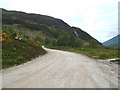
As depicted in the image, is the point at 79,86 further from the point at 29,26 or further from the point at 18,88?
the point at 29,26

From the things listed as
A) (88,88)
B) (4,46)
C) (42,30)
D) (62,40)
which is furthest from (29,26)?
(88,88)

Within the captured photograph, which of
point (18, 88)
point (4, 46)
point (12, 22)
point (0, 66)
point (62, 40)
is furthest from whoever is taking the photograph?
point (12, 22)

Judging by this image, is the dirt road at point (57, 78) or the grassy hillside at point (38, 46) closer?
the dirt road at point (57, 78)

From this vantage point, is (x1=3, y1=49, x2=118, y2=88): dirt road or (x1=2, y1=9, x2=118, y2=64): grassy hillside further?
(x1=2, y1=9, x2=118, y2=64): grassy hillside

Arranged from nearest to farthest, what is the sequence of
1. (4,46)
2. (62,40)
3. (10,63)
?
(10,63)
(4,46)
(62,40)

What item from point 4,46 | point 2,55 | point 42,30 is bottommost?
point 2,55

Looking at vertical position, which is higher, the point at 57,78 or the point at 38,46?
the point at 38,46

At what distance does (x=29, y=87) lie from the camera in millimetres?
5352

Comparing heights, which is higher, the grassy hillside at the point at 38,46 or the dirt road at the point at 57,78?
the grassy hillside at the point at 38,46

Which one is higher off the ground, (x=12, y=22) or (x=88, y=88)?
(x=12, y=22)

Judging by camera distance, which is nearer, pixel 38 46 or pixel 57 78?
pixel 57 78

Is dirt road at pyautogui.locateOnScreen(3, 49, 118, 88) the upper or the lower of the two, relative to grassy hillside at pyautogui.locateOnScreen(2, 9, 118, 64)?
lower

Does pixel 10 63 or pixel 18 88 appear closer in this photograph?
pixel 18 88

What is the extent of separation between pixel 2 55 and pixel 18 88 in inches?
312
